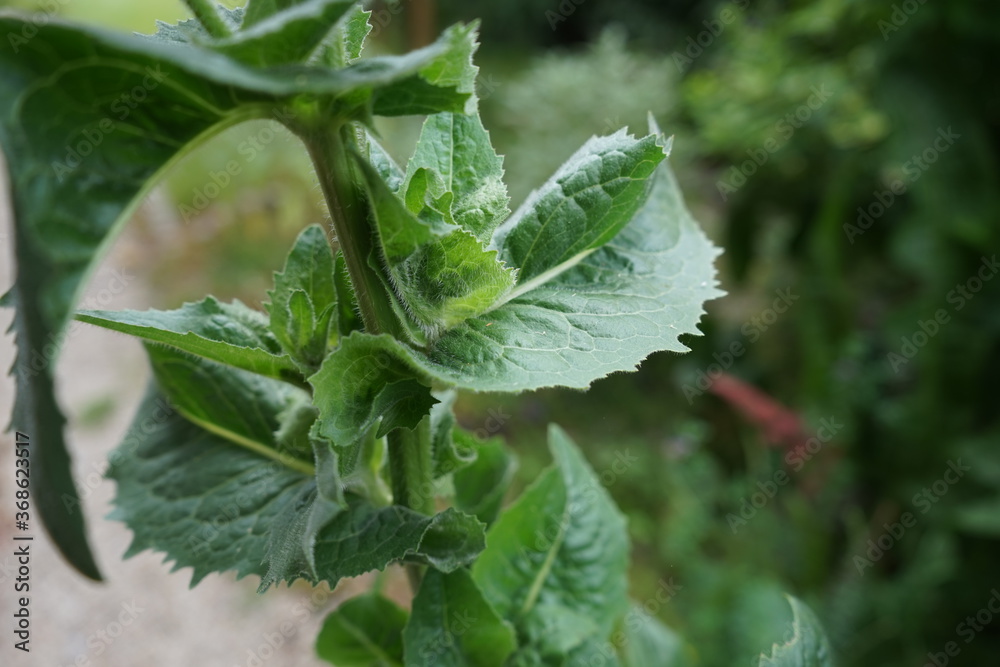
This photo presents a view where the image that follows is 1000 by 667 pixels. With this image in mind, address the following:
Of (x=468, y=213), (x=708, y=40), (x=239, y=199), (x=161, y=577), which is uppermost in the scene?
(x=708, y=40)

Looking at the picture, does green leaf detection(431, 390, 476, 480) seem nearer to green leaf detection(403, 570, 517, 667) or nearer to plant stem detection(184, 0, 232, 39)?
green leaf detection(403, 570, 517, 667)

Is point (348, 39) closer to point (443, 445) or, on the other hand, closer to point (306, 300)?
point (306, 300)

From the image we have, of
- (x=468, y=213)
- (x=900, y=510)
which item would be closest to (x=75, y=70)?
(x=468, y=213)

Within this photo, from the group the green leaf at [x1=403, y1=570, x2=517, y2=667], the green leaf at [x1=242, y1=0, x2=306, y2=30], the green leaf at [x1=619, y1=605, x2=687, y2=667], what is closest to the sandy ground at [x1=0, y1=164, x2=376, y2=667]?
the green leaf at [x1=619, y1=605, x2=687, y2=667]

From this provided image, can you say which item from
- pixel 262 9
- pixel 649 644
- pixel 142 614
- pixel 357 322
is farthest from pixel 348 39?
pixel 142 614

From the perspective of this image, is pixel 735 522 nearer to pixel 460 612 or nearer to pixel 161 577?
pixel 161 577
